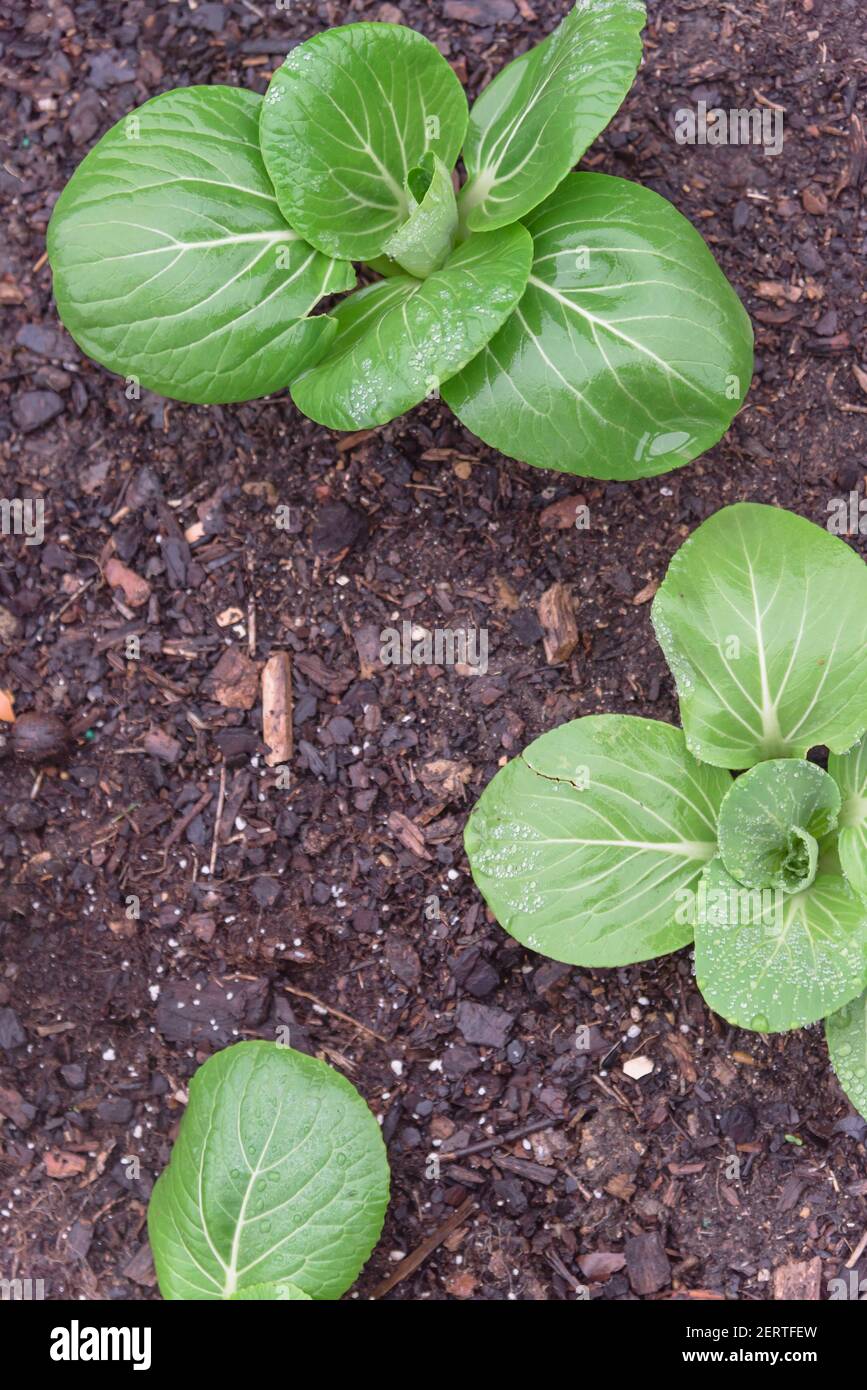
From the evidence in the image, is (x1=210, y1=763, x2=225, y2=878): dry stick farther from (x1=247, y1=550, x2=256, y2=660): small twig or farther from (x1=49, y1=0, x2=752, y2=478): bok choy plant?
(x1=49, y1=0, x2=752, y2=478): bok choy plant

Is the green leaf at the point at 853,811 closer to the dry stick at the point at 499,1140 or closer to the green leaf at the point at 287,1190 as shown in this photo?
the dry stick at the point at 499,1140

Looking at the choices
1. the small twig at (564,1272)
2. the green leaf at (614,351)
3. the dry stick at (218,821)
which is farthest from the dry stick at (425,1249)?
the green leaf at (614,351)

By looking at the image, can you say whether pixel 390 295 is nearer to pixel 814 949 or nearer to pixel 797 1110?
pixel 814 949

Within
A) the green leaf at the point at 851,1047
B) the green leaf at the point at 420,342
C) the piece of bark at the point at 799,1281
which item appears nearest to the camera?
the green leaf at the point at 420,342

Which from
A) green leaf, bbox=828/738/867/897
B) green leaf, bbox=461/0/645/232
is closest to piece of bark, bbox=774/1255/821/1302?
green leaf, bbox=828/738/867/897

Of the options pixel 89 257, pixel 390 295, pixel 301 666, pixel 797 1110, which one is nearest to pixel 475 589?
pixel 301 666

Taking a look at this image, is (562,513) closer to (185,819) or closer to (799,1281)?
(185,819)
